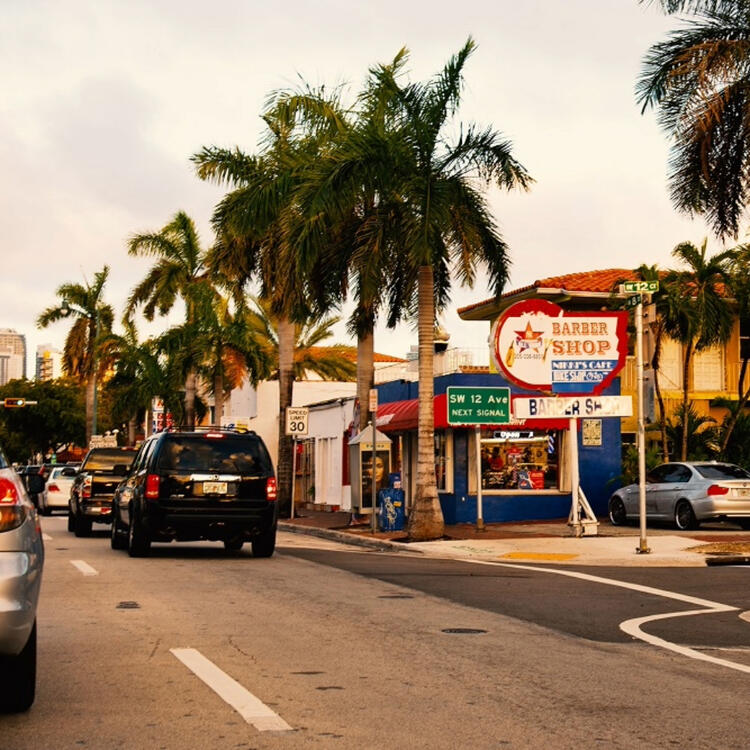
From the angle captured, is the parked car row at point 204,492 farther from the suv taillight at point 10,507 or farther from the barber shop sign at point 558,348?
the suv taillight at point 10,507

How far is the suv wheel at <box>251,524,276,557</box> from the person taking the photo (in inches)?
765

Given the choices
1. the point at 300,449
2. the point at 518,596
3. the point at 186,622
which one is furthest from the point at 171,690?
the point at 300,449

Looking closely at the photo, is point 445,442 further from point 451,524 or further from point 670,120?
point 670,120

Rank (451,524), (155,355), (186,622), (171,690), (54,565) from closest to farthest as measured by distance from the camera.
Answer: (171,690)
(186,622)
(54,565)
(451,524)
(155,355)

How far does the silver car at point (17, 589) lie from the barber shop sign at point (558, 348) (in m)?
19.2

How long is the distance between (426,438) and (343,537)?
3.57m

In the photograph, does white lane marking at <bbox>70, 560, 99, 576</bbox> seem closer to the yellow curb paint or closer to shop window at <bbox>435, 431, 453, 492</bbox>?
the yellow curb paint

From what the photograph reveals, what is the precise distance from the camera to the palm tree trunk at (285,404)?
118 feet

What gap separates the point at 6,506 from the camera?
6719mm

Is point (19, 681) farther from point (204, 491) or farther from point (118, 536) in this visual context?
point (118, 536)

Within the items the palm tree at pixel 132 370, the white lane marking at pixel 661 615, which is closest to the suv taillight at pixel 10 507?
the white lane marking at pixel 661 615

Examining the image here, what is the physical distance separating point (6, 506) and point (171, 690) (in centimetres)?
187

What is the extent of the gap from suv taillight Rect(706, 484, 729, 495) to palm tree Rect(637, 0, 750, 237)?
556 centimetres

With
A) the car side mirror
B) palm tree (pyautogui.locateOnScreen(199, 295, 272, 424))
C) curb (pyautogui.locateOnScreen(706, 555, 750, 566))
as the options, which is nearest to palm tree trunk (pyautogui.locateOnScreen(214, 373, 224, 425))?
palm tree (pyautogui.locateOnScreen(199, 295, 272, 424))
